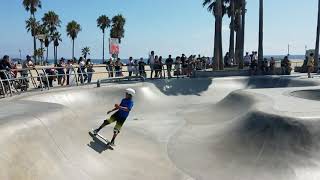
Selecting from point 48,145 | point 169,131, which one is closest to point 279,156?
point 169,131

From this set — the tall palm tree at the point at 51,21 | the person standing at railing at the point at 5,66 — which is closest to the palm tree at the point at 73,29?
the tall palm tree at the point at 51,21

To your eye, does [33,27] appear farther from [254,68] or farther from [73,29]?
[254,68]

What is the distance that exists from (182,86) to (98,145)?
39.1 feet

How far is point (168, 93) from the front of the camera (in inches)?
805

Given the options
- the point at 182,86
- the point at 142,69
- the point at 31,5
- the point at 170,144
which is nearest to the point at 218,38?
the point at 142,69

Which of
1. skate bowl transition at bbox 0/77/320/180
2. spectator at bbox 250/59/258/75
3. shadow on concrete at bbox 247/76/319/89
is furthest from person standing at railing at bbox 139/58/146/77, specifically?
skate bowl transition at bbox 0/77/320/180

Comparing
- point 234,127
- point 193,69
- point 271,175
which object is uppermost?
point 193,69

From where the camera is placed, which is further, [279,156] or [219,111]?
[219,111]

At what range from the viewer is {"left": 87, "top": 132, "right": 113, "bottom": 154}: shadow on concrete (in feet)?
31.9

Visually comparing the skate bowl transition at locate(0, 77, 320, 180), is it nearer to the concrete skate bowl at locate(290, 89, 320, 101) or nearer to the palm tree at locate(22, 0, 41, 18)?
the concrete skate bowl at locate(290, 89, 320, 101)

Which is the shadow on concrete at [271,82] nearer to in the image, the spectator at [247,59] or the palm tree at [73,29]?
the spectator at [247,59]

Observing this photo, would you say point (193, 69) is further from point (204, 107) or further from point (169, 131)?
point (169, 131)

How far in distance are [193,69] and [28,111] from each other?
56.7ft

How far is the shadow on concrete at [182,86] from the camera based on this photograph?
20.7 m
